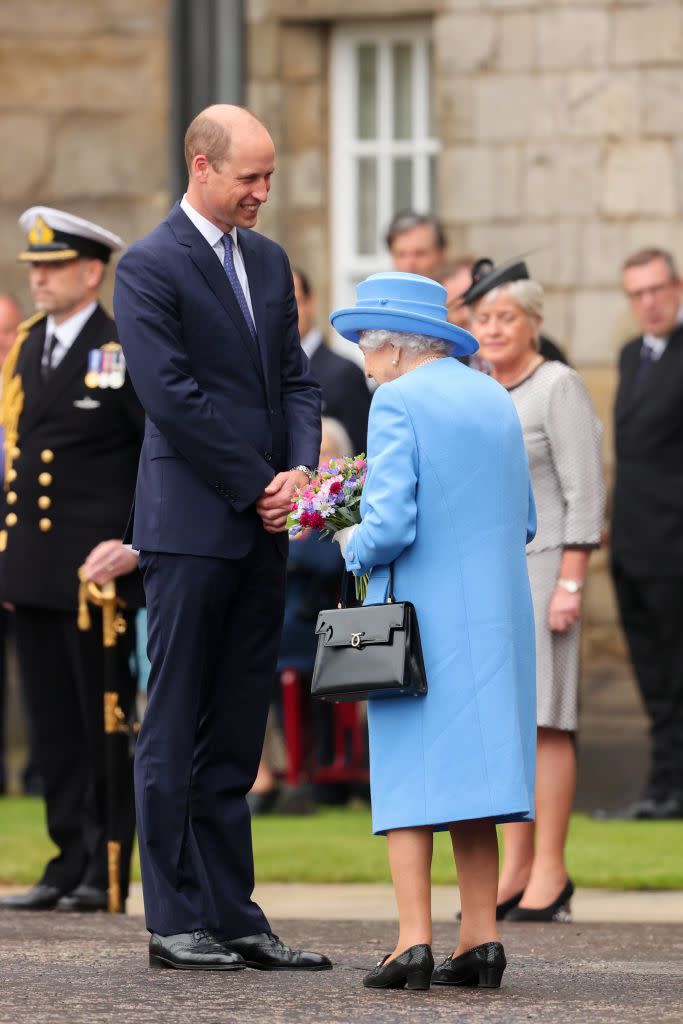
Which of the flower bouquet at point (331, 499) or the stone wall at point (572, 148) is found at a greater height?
the stone wall at point (572, 148)

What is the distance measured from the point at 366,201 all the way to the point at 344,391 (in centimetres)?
374

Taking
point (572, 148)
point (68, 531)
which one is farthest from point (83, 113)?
point (68, 531)

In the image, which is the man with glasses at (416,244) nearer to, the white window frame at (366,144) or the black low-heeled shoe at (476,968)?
the white window frame at (366,144)

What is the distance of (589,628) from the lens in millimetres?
12328

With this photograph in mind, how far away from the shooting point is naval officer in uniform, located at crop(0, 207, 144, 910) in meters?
7.16

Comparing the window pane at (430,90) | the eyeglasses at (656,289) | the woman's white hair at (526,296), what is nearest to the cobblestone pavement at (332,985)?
the woman's white hair at (526,296)

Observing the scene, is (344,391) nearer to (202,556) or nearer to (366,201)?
(366,201)

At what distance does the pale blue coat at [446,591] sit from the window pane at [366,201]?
7.91m

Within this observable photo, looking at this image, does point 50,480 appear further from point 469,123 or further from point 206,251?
point 469,123

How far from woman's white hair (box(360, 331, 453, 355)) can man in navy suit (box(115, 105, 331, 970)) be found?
1.25 ft

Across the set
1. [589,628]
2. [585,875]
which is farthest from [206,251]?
[589,628]

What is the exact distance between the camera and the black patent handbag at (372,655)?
527cm

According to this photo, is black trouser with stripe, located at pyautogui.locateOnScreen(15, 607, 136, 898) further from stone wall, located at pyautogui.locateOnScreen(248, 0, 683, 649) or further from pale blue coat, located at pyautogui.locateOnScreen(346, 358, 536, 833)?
stone wall, located at pyautogui.locateOnScreen(248, 0, 683, 649)

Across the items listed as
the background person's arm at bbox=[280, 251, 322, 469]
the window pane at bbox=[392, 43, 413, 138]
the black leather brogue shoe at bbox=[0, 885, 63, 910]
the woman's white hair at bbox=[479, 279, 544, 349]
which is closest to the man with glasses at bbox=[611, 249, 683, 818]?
the woman's white hair at bbox=[479, 279, 544, 349]
